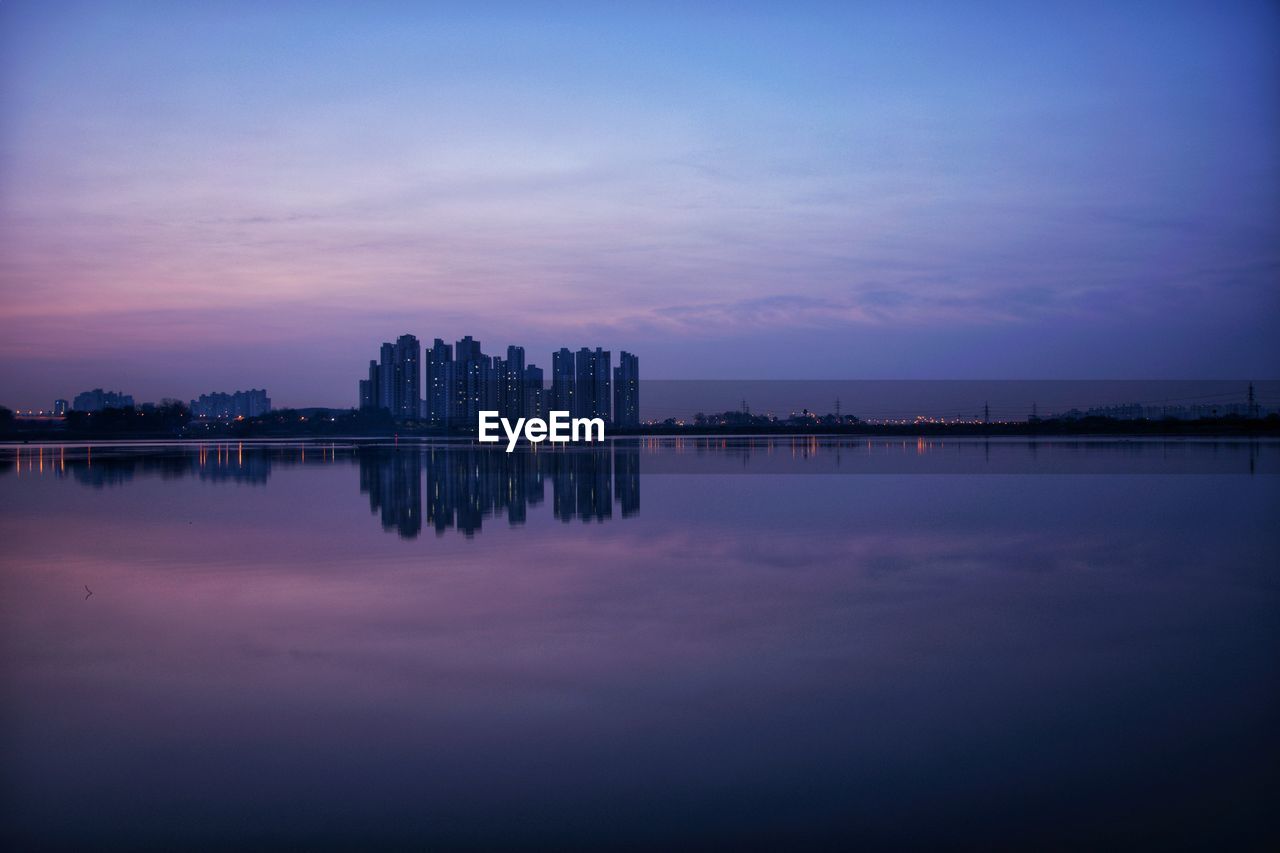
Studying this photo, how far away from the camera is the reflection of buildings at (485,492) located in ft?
49.2

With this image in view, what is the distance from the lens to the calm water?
13.7 feet

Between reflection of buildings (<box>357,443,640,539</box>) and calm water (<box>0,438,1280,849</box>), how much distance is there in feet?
6.65

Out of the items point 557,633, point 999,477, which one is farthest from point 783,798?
point 999,477

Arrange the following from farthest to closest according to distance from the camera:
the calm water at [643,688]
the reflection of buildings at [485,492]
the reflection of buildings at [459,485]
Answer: the reflection of buildings at [459,485] → the reflection of buildings at [485,492] → the calm water at [643,688]

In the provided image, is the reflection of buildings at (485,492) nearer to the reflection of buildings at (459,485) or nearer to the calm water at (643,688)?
the reflection of buildings at (459,485)

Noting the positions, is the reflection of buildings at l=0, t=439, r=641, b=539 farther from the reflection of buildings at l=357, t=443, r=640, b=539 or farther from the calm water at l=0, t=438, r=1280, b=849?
the calm water at l=0, t=438, r=1280, b=849

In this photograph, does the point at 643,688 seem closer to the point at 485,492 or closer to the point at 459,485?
the point at 485,492

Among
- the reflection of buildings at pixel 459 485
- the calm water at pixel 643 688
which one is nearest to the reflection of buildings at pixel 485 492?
the reflection of buildings at pixel 459 485

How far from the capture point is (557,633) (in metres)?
7.24

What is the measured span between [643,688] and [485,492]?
14011 mm

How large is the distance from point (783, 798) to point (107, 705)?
4.03 metres

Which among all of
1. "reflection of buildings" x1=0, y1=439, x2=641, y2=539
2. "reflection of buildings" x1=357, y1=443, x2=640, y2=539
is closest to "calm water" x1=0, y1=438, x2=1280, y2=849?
"reflection of buildings" x1=357, y1=443, x2=640, y2=539

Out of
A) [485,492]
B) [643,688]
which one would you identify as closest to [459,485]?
[485,492]

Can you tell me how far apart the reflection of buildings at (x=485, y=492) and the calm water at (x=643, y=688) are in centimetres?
203
